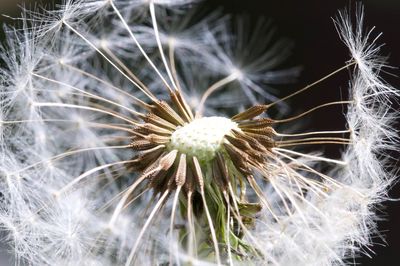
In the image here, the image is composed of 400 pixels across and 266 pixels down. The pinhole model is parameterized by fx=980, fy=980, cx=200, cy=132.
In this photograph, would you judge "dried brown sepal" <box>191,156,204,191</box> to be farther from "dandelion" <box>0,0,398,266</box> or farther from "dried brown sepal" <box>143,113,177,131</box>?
"dried brown sepal" <box>143,113,177,131</box>

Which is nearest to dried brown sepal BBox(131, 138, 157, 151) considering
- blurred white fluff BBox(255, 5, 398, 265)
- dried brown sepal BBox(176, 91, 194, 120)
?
dried brown sepal BBox(176, 91, 194, 120)

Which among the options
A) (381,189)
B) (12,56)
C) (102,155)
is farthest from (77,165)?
(381,189)

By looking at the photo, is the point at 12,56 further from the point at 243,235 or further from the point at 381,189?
the point at 381,189

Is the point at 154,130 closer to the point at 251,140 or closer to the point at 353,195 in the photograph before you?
the point at 251,140

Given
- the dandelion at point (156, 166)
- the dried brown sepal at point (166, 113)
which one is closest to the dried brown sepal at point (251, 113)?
the dandelion at point (156, 166)

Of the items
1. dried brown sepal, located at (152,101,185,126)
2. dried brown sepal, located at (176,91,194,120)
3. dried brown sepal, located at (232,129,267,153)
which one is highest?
dried brown sepal, located at (176,91,194,120)

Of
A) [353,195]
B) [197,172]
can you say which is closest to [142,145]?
[197,172]

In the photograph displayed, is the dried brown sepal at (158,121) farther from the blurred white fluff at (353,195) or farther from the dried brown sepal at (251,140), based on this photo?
the blurred white fluff at (353,195)

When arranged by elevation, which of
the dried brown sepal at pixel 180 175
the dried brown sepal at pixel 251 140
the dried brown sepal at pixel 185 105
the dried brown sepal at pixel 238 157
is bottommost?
the dried brown sepal at pixel 180 175
